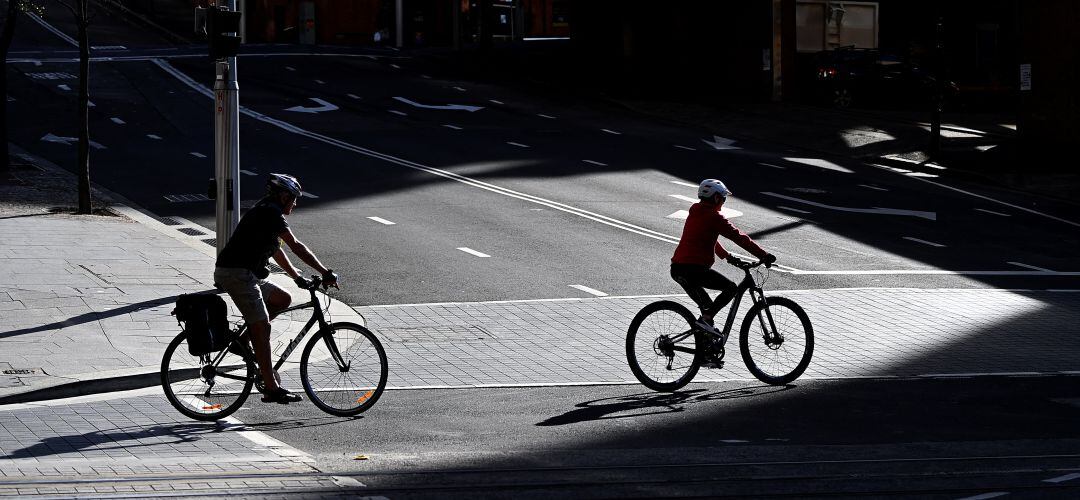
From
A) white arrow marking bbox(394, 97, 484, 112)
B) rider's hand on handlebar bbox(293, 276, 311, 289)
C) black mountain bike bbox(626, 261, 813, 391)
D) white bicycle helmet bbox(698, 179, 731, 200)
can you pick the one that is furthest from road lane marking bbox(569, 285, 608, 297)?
white arrow marking bbox(394, 97, 484, 112)

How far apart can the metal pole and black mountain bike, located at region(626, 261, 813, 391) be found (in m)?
5.44

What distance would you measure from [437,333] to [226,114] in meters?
3.52

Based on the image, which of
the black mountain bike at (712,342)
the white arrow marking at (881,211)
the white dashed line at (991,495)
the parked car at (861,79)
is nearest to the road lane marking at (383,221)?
the white arrow marking at (881,211)

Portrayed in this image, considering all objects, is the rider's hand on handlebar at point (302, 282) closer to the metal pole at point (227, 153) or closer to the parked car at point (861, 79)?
the metal pole at point (227, 153)

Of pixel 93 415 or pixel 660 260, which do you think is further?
pixel 660 260

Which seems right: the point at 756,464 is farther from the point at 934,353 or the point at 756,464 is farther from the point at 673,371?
the point at 934,353

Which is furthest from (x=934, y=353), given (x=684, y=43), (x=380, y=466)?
(x=684, y=43)

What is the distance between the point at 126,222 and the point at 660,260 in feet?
26.7

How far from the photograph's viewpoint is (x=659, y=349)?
11.5 metres

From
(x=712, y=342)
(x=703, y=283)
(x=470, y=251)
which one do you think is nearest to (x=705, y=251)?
(x=703, y=283)

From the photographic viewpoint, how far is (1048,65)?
32.5 meters

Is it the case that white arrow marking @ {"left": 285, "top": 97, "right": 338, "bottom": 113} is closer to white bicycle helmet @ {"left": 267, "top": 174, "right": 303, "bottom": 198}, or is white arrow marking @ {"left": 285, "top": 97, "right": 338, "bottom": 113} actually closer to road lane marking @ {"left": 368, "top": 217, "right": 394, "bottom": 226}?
road lane marking @ {"left": 368, "top": 217, "right": 394, "bottom": 226}

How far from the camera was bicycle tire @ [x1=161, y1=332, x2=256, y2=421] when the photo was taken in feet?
33.2

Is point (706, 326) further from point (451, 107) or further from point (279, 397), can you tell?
point (451, 107)
